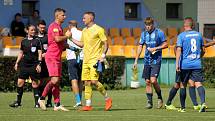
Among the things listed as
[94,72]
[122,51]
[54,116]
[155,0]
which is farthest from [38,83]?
[155,0]

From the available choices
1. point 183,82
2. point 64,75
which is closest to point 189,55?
point 183,82

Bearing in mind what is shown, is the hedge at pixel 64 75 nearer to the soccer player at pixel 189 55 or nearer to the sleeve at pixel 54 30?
the sleeve at pixel 54 30

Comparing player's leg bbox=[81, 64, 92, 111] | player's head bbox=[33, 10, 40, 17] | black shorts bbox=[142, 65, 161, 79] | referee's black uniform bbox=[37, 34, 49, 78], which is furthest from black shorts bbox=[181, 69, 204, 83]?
player's head bbox=[33, 10, 40, 17]

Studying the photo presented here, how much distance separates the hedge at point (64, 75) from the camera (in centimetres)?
2670

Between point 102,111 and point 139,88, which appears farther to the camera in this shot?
point 139,88

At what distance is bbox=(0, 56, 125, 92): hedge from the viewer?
26703mm

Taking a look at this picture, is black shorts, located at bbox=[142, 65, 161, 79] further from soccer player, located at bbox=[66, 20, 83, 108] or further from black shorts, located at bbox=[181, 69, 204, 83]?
soccer player, located at bbox=[66, 20, 83, 108]

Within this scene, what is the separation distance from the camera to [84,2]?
39812mm

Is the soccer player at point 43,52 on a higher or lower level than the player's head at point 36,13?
lower

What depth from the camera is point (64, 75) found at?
27.7m

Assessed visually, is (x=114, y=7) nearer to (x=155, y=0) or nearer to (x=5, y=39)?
(x=155, y=0)

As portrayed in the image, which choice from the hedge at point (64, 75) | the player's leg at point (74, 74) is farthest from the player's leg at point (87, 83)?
the hedge at point (64, 75)

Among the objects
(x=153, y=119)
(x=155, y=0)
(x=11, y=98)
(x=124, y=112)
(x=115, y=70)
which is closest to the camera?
(x=153, y=119)

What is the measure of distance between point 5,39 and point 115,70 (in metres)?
5.93
